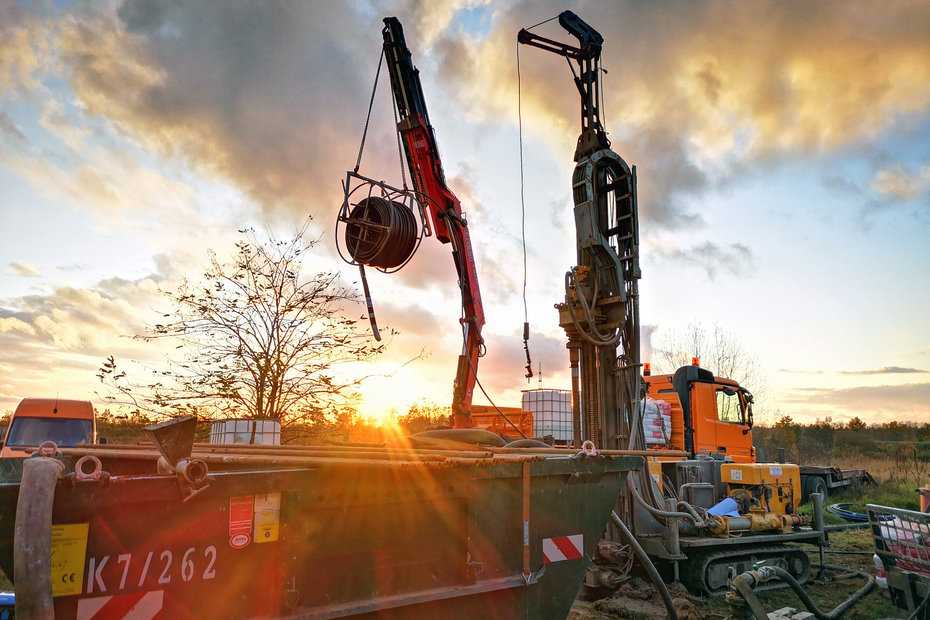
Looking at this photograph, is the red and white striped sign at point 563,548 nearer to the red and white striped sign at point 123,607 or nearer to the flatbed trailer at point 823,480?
the red and white striped sign at point 123,607

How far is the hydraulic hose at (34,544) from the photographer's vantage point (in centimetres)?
185

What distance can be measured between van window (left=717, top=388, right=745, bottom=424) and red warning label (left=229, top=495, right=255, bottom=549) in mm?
10931

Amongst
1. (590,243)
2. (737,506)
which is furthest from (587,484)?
(737,506)

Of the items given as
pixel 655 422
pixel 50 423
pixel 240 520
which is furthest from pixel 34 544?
pixel 50 423

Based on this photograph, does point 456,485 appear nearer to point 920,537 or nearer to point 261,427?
point 920,537

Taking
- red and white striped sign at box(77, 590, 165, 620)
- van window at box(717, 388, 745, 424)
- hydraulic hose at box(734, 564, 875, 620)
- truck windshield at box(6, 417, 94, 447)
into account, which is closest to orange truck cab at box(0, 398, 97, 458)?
truck windshield at box(6, 417, 94, 447)

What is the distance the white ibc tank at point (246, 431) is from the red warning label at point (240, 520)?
22.0 feet

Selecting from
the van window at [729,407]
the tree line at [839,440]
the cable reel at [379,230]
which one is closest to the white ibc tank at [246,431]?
the cable reel at [379,230]

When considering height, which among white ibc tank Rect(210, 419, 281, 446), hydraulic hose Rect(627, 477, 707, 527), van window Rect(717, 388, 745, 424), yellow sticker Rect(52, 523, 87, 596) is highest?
van window Rect(717, 388, 745, 424)

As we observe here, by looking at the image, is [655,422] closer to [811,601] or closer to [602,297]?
[602,297]

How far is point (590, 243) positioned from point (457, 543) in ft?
17.2

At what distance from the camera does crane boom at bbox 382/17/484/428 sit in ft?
29.2

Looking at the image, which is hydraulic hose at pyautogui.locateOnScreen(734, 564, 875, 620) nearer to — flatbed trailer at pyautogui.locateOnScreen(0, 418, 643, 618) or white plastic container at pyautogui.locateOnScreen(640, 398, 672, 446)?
flatbed trailer at pyautogui.locateOnScreen(0, 418, 643, 618)

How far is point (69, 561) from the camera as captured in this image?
2109mm
